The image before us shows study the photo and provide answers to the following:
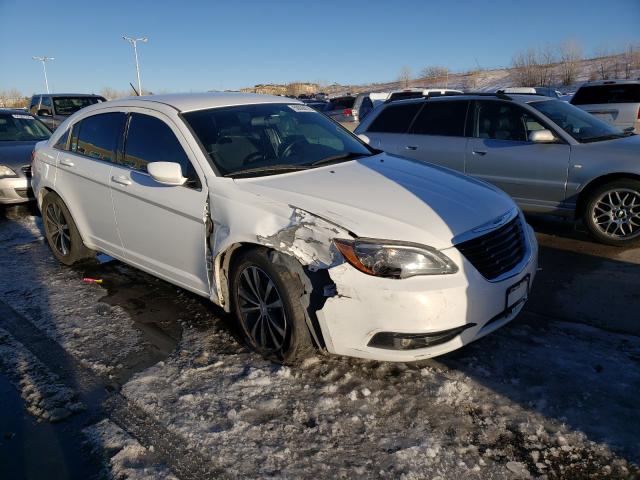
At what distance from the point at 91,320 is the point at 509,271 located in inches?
125

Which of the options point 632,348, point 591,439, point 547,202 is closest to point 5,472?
point 591,439

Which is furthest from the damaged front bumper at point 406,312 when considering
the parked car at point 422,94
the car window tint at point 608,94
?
the car window tint at point 608,94

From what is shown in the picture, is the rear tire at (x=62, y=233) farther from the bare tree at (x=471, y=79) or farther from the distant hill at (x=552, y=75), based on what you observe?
the bare tree at (x=471, y=79)

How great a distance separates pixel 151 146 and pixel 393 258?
228 centimetres

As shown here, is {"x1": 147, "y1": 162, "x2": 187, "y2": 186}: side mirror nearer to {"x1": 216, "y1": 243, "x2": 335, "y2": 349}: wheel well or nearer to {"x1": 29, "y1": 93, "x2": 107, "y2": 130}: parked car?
{"x1": 216, "y1": 243, "x2": 335, "y2": 349}: wheel well

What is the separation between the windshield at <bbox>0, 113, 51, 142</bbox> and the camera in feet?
30.3

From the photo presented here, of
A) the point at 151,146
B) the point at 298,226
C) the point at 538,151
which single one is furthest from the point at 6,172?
the point at 538,151

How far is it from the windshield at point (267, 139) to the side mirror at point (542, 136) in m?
2.40

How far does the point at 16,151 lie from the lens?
8289 mm

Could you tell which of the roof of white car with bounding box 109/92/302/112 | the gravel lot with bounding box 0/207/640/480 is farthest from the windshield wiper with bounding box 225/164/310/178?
the gravel lot with bounding box 0/207/640/480

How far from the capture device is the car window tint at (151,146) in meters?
3.75

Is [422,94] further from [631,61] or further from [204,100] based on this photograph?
[631,61]

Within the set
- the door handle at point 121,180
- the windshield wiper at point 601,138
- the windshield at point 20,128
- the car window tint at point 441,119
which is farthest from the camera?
the windshield at point 20,128

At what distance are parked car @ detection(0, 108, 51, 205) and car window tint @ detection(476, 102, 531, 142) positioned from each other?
266 inches
